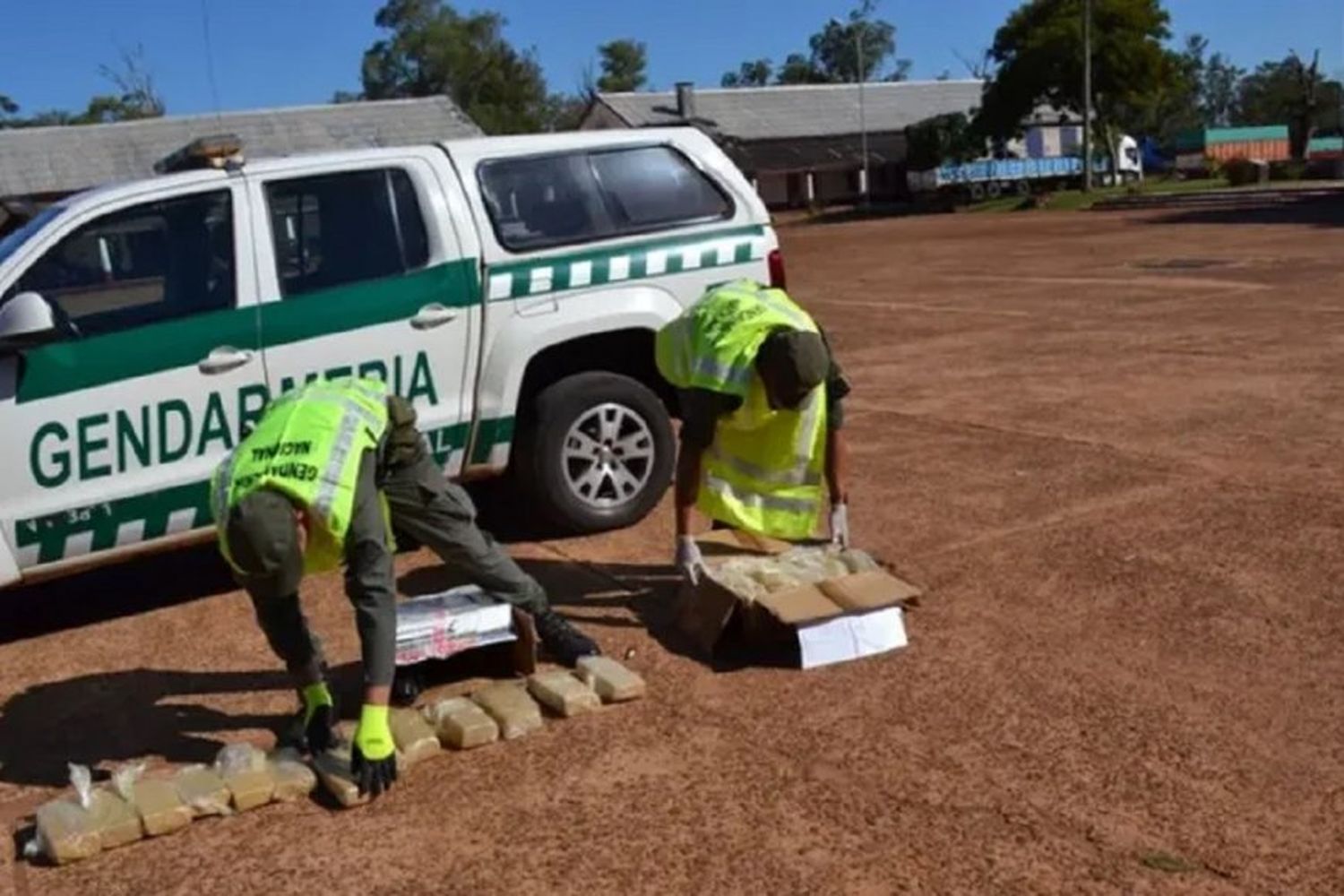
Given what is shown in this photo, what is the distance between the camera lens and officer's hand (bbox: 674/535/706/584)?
5735 mm

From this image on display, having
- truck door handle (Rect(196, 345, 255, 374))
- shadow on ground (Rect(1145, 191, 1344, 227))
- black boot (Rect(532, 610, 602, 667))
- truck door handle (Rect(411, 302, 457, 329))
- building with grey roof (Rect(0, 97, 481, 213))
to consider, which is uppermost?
building with grey roof (Rect(0, 97, 481, 213))

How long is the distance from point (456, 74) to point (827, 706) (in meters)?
97.7

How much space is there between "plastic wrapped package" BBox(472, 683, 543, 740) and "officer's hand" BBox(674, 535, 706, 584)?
3.00 feet

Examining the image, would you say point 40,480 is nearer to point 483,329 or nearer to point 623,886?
point 483,329

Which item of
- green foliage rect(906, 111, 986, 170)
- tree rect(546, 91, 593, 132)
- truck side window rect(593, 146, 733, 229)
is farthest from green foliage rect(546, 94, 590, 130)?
truck side window rect(593, 146, 733, 229)

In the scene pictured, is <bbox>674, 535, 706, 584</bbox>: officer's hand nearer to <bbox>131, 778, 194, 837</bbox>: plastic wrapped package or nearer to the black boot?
the black boot

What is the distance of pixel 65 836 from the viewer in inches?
166

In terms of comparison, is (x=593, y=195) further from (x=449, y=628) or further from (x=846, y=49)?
(x=846, y=49)

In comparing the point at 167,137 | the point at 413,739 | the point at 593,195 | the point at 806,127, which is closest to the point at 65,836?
the point at 413,739

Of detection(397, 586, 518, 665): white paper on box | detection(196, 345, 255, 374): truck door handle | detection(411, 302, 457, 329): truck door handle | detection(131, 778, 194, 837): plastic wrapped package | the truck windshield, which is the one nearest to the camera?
detection(131, 778, 194, 837): plastic wrapped package

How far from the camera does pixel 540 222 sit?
6938 millimetres

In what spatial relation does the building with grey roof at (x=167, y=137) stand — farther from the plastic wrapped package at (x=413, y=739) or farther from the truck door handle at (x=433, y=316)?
the plastic wrapped package at (x=413, y=739)

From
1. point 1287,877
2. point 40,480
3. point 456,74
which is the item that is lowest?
point 1287,877

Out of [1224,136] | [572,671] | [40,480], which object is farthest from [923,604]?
[1224,136]
